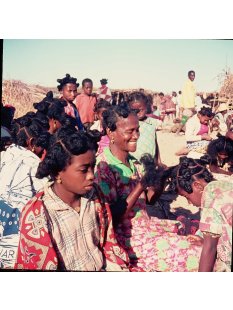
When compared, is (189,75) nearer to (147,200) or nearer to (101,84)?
(101,84)

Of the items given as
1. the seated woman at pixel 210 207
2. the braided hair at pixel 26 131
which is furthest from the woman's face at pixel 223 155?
the braided hair at pixel 26 131

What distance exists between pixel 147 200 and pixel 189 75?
50.2 inches

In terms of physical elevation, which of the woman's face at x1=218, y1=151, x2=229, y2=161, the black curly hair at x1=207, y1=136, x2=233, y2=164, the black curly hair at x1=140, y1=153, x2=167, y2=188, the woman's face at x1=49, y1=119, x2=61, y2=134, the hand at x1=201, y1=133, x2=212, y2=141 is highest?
the woman's face at x1=49, y1=119, x2=61, y2=134

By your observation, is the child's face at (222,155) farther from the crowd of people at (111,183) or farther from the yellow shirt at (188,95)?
the yellow shirt at (188,95)

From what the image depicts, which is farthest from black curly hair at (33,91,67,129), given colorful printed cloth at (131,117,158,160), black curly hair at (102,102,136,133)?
colorful printed cloth at (131,117,158,160)

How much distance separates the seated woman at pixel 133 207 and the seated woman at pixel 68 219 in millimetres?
394

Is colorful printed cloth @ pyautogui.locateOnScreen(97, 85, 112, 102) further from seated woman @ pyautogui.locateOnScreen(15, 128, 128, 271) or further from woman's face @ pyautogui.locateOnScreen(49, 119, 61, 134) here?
seated woman @ pyautogui.locateOnScreen(15, 128, 128, 271)

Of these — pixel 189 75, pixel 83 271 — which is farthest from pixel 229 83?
pixel 83 271

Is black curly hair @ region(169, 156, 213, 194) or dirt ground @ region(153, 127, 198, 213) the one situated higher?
dirt ground @ region(153, 127, 198, 213)

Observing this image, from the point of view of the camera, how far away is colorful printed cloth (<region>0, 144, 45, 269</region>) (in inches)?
191

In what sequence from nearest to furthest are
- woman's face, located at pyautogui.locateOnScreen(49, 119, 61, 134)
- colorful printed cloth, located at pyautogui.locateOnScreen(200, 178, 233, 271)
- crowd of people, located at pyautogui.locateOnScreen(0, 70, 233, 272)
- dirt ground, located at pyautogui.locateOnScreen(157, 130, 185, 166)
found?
crowd of people, located at pyautogui.locateOnScreen(0, 70, 233, 272), colorful printed cloth, located at pyautogui.locateOnScreen(200, 178, 233, 271), woman's face, located at pyautogui.locateOnScreen(49, 119, 61, 134), dirt ground, located at pyautogui.locateOnScreen(157, 130, 185, 166)

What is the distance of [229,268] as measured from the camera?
4.81 metres

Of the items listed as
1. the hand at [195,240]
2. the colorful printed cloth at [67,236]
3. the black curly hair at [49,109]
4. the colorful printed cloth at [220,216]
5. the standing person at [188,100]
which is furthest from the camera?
the black curly hair at [49,109]

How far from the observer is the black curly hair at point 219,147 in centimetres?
551
